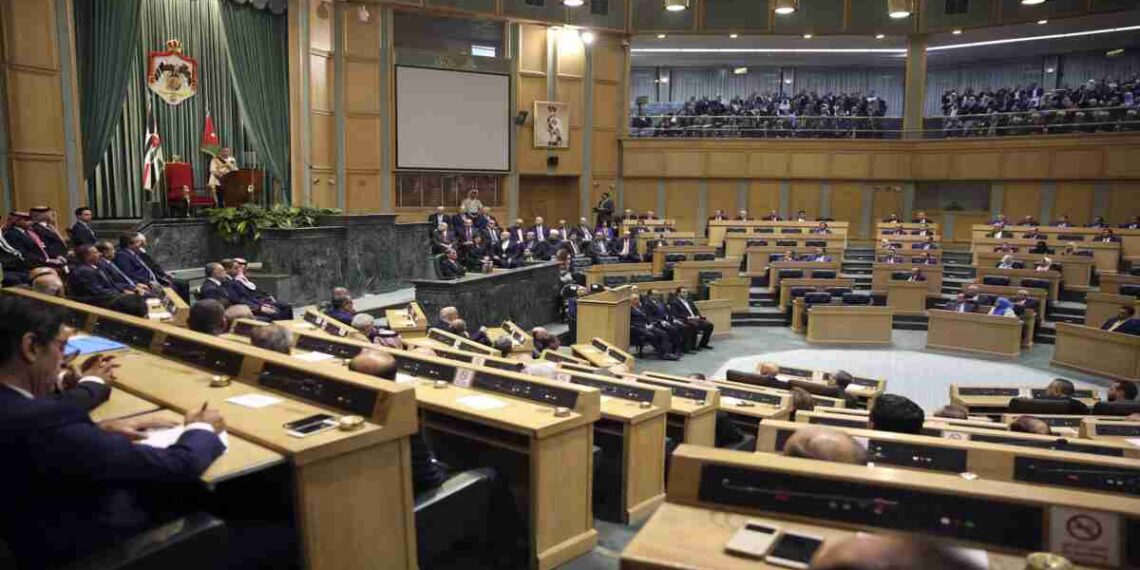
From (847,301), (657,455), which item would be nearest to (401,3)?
(847,301)

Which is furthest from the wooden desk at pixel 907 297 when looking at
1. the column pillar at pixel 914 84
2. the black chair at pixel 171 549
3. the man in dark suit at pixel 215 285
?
the black chair at pixel 171 549

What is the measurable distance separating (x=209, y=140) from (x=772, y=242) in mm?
10898

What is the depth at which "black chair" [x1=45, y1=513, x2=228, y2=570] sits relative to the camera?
2094 millimetres

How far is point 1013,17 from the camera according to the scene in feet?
60.7

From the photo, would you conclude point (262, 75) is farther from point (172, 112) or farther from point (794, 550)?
point (794, 550)

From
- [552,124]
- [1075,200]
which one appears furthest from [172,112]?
[1075,200]

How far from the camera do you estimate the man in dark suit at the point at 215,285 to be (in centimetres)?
820

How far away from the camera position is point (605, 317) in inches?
412

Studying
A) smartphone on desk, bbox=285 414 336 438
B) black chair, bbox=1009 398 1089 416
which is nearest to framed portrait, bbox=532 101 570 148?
black chair, bbox=1009 398 1089 416

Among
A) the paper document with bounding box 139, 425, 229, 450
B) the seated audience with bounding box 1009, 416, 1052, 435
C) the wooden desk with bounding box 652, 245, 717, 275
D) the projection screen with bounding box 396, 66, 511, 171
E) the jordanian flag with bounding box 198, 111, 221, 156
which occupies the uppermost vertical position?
the projection screen with bounding box 396, 66, 511, 171

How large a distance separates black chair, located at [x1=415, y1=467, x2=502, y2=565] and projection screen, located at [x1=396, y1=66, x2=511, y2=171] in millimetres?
13897

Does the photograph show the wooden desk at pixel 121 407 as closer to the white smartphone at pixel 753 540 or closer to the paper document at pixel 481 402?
the paper document at pixel 481 402

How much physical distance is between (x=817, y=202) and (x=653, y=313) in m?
11.4

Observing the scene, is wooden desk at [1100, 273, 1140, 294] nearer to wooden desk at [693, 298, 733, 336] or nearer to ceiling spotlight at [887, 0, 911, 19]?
ceiling spotlight at [887, 0, 911, 19]
